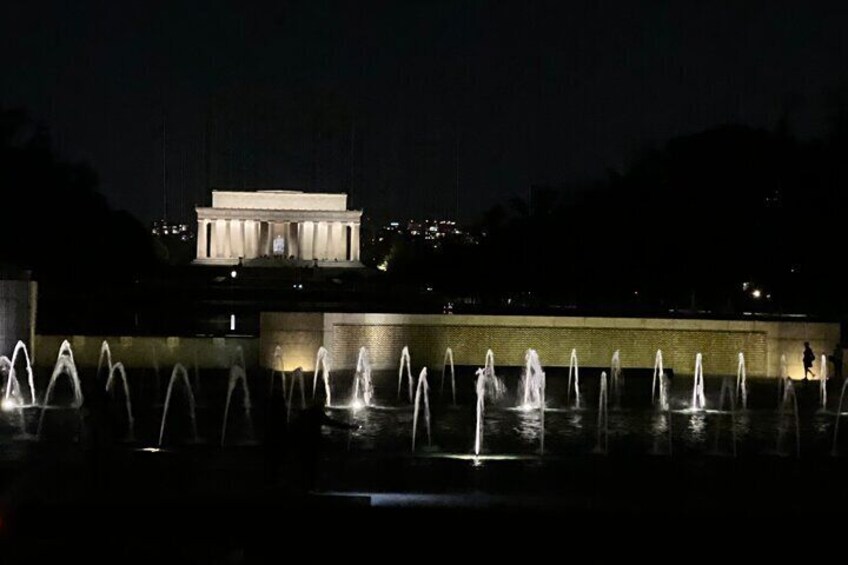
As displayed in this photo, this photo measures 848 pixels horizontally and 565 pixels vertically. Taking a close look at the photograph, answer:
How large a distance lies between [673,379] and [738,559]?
12817 millimetres

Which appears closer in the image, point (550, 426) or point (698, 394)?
point (550, 426)

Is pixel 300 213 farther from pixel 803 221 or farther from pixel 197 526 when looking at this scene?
pixel 197 526

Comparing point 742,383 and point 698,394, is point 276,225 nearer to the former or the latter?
point 742,383

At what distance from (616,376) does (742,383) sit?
222cm

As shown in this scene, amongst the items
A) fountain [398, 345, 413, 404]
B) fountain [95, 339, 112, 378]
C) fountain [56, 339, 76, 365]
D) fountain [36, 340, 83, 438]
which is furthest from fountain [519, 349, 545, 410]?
fountain [56, 339, 76, 365]

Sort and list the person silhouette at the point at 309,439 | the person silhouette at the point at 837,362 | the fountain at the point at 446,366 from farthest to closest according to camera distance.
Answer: the person silhouette at the point at 837,362 → the fountain at the point at 446,366 → the person silhouette at the point at 309,439

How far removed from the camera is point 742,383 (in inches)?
792

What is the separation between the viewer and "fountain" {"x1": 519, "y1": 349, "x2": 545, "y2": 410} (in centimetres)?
1716

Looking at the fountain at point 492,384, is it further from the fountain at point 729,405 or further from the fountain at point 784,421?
the fountain at point 784,421

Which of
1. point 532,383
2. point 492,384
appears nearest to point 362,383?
point 492,384

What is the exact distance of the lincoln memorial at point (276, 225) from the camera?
7794 cm

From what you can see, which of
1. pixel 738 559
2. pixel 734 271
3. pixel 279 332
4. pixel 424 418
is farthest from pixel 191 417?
pixel 734 271

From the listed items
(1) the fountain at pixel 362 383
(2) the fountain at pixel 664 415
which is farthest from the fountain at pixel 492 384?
(2) the fountain at pixel 664 415

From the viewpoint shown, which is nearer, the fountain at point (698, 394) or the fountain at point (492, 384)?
the fountain at point (698, 394)
